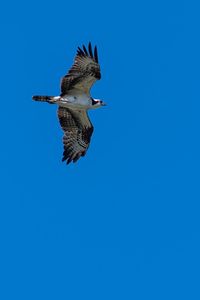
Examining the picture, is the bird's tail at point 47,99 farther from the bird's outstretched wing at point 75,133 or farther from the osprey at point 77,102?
the bird's outstretched wing at point 75,133

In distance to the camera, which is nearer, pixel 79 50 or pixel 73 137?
pixel 79 50

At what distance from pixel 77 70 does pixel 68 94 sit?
1.04 m

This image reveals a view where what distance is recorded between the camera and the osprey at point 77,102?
36.2 metres

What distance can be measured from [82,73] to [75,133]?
289 cm

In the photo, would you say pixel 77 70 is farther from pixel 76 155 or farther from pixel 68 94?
pixel 76 155

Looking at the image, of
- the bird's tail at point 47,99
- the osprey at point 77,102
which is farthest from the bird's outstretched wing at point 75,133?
the bird's tail at point 47,99

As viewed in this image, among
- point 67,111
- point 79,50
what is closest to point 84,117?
point 67,111

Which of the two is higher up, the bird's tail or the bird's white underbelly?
the bird's white underbelly

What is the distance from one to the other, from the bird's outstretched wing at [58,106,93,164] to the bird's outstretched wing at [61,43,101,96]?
1443mm

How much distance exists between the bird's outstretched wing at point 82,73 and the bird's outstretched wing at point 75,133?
1.44 metres

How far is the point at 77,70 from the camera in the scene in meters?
36.3

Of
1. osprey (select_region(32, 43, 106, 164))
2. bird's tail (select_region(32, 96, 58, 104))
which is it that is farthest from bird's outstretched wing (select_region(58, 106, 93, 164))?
bird's tail (select_region(32, 96, 58, 104))

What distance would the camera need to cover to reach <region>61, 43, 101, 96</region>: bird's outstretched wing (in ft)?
118

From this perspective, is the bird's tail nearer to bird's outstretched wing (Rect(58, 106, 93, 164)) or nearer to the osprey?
the osprey
